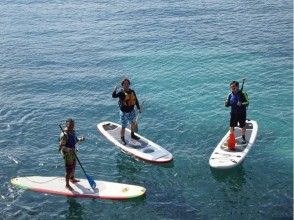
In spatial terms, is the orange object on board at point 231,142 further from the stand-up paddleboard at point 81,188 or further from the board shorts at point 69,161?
the board shorts at point 69,161

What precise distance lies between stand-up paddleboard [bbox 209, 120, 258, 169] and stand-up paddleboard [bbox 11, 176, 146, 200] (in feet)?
11.0

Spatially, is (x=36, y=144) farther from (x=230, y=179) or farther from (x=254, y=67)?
(x=254, y=67)

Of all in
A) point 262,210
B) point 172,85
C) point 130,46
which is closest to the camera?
point 262,210

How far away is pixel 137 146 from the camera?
19.6 meters

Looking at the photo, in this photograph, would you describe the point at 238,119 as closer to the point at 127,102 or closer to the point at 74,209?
the point at 127,102

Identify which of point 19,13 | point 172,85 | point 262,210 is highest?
point 19,13

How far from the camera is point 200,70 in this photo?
2844 centimetres

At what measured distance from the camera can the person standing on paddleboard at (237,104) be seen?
17.9 metres

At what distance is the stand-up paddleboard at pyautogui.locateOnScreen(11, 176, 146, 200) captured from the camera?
639 inches

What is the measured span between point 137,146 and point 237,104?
4507 millimetres

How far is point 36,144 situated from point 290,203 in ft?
36.3

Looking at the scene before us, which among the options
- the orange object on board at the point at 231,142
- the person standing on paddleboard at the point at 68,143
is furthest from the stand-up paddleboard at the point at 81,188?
the orange object on board at the point at 231,142

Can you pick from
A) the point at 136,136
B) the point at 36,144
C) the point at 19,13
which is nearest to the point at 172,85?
the point at 136,136

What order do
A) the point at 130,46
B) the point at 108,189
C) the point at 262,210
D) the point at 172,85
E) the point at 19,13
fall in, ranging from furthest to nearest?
the point at 19,13 → the point at 130,46 → the point at 172,85 → the point at 108,189 → the point at 262,210
